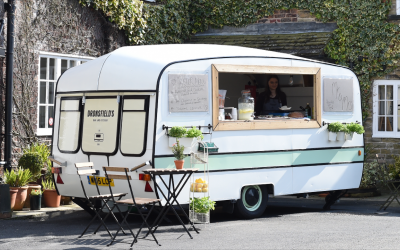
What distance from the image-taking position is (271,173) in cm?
1003

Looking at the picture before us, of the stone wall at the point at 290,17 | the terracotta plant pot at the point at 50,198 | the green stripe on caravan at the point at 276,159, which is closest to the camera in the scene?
the green stripe on caravan at the point at 276,159

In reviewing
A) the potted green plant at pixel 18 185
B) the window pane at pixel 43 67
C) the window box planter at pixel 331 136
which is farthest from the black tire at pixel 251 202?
the window pane at pixel 43 67

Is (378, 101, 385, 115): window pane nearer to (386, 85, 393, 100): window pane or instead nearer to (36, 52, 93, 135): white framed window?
(386, 85, 393, 100): window pane

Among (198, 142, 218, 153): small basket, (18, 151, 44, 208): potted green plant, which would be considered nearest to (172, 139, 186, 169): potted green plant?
(198, 142, 218, 153): small basket

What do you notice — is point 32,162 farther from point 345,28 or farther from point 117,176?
point 345,28

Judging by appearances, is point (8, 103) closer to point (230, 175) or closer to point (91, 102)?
point (91, 102)

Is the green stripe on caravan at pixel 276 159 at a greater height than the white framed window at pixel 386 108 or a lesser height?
Answer: lesser

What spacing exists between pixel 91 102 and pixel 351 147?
4677mm

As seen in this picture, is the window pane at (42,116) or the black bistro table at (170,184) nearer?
the black bistro table at (170,184)

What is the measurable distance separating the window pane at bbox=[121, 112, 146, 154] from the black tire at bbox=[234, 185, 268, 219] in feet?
6.44

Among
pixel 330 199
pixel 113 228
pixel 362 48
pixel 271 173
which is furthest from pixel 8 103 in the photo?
pixel 362 48

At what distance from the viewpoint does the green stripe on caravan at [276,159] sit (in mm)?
9289

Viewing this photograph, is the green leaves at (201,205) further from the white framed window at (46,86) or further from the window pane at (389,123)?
the window pane at (389,123)

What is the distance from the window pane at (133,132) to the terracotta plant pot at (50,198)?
278cm
